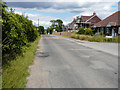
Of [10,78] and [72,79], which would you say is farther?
[72,79]

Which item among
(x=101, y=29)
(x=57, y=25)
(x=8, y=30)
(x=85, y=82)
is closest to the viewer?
(x=85, y=82)

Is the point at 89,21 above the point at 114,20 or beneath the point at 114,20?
above

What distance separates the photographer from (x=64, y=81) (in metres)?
4.73

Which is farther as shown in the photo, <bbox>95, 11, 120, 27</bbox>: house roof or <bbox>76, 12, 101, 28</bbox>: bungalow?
<bbox>76, 12, 101, 28</bbox>: bungalow

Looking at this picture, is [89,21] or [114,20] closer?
[114,20]

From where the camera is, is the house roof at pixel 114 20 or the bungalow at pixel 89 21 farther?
the bungalow at pixel 89 21

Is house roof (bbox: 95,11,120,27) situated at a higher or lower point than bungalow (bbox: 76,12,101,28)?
lower

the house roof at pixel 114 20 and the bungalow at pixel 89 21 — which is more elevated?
the bungalow at pixel 89 21

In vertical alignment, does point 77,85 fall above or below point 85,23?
below

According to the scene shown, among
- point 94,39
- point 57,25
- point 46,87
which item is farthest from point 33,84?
point 57,25

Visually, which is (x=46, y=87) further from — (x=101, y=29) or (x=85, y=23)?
(x=85, y=23)

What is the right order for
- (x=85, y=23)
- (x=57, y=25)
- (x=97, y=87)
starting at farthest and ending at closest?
(x=57, y=25) → (x=85, y=23) → (x=97, y=87)

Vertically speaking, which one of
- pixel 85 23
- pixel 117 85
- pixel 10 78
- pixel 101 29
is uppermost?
pixel 85 23

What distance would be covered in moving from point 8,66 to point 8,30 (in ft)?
5.04
